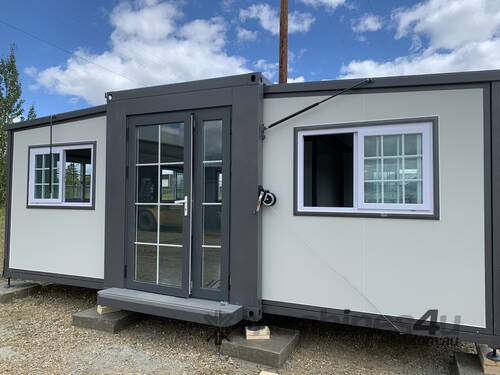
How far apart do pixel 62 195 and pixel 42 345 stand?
1.88 meters

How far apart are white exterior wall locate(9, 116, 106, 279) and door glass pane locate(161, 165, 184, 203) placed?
0.95 metres

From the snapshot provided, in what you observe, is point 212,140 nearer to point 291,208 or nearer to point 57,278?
point 291,208

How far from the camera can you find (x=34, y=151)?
16.4 feet

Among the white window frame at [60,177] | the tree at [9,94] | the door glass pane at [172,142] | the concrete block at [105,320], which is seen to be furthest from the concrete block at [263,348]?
the tree at [9,94]

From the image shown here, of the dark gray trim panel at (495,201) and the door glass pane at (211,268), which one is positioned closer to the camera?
the dark gray trim panel at (495,201)

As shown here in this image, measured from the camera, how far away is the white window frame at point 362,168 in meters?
2.96

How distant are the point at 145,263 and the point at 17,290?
245 cm

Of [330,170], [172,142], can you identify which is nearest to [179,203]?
[172,142]

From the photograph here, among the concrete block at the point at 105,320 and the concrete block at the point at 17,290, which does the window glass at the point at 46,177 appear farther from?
the concrete block at the point at 105,320

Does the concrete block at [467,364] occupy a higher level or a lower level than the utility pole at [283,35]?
lower

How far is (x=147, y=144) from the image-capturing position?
395cm

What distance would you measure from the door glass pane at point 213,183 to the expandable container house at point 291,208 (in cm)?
1

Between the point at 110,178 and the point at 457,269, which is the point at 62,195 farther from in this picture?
the point at 457,269

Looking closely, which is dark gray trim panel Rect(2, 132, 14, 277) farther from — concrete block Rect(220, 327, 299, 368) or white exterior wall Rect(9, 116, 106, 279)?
concrete block Rect(220, 327, 299, 368)
